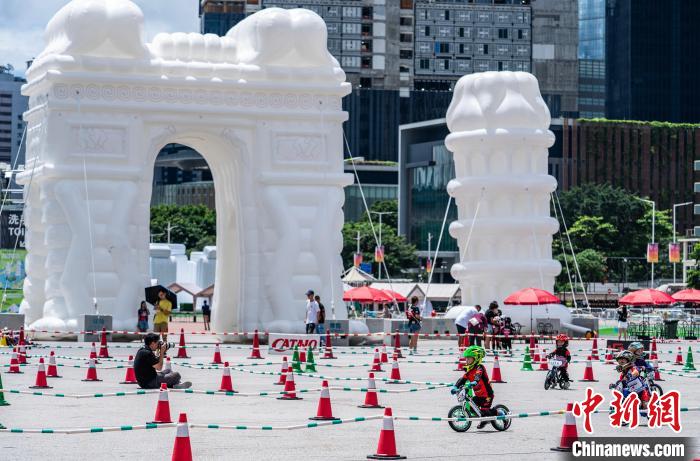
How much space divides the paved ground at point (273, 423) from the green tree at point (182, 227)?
365ft

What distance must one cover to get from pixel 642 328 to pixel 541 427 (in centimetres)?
4096

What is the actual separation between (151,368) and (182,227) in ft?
387

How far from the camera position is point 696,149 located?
147 meters

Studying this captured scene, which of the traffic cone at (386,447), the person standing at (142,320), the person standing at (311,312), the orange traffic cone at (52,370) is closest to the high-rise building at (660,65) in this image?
the person standing at (142,320)

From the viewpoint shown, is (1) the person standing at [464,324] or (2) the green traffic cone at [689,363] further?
(1) the person standing at [464,324]

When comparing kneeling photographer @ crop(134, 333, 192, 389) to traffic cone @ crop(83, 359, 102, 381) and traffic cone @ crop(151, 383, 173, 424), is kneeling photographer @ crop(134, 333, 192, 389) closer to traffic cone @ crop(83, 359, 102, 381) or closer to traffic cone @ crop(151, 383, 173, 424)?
traffic cone @ crop(83, 359, 102, 381)

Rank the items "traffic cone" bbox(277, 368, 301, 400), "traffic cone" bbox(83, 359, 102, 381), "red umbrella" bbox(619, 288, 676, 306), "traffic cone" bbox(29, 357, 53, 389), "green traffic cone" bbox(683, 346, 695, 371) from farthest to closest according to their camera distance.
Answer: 1. "red umbrella" bbox(619, 288, 676, 306)
2. "green traffic cone" bbox(683, 346, 695, 371)
3. "traffic cone" bbox(83, 359, 102, 381)
4. "traffic cone" bbox(29, 357, 53, 389)
5. "traffic cone" bbox(277, 368, 301, 400)

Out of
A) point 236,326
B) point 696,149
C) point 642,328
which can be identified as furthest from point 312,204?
point 696,149

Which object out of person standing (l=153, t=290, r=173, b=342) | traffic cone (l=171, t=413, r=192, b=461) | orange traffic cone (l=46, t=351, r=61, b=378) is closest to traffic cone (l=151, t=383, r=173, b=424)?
traffic cone (l=171, t=413, r=192, b=461)

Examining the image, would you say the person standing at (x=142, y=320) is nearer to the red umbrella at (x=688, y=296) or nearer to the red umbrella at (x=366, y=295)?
the red umbrella at (x=366, y=295)

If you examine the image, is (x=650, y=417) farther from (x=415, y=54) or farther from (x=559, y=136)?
(x=415, y=54)

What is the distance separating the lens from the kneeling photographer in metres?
25.2

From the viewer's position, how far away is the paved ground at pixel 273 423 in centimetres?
1805

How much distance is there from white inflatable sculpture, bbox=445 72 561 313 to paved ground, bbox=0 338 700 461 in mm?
24914
